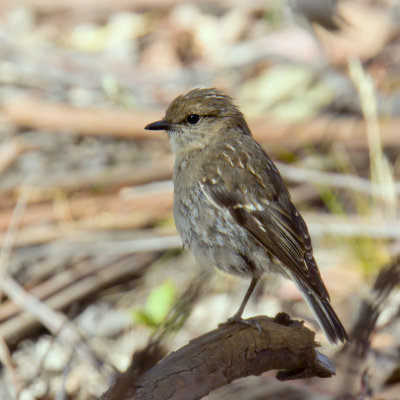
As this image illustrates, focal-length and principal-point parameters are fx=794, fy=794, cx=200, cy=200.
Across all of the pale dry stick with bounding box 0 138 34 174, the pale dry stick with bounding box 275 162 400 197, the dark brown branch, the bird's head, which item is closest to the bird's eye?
the bird's head

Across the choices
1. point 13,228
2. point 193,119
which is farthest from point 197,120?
point 13,228

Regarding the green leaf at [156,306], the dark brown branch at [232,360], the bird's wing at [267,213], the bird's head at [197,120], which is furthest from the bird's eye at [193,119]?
the green leaf at [156,306]

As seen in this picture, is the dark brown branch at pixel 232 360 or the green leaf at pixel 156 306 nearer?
the dark brown branch at pixel 232 360

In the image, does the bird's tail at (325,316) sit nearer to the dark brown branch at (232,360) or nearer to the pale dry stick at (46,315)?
the dark brown branch at (232,360)

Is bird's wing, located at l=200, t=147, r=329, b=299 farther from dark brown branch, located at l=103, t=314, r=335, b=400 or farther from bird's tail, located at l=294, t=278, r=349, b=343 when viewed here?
dark brown branch, located at l=103, t=314, r=335, b=400

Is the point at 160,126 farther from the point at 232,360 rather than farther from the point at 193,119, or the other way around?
the point at 232,360

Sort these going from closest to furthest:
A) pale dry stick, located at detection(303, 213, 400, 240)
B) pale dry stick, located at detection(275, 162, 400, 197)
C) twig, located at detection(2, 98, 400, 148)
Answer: pale dry stick, located at detection(303, 213, 400, 240)
pale dry stick, located at detection(275, 162, 400, 197)
twig, located at detection(2, 98, 400, 148)

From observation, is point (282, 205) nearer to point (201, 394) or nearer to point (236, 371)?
point (236, 371)
